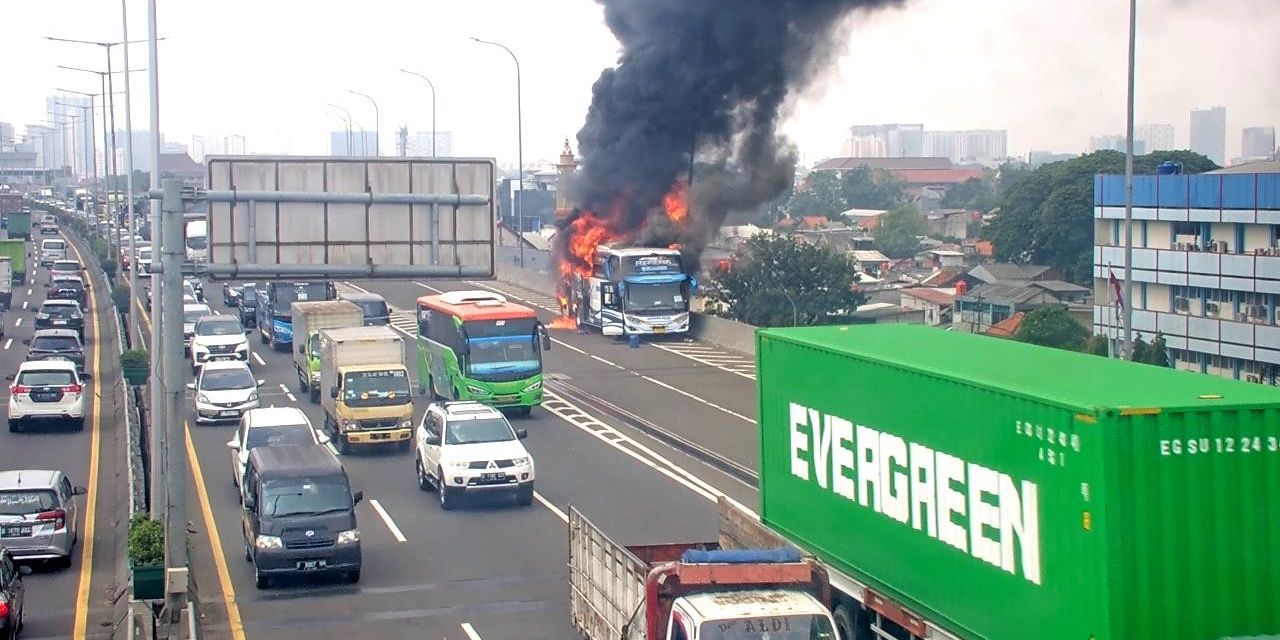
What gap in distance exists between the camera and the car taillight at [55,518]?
19781 mm

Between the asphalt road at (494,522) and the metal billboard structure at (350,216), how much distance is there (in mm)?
4178

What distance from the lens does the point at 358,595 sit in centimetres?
1919

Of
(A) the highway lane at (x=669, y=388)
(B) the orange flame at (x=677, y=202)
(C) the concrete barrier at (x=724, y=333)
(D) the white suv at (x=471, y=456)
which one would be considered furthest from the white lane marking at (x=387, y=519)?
(B) the orange flame at (x=677, y=202)

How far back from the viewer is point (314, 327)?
1453 inches

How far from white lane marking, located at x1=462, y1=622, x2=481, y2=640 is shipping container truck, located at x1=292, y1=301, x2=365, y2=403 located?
1938cm

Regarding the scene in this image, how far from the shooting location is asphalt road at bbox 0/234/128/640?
17984mm

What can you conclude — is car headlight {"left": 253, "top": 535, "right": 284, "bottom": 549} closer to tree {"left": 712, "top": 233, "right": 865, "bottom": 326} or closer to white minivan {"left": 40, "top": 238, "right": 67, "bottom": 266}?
tree {"left": 712, "top": 233, "right": 865, "bottom": 326}

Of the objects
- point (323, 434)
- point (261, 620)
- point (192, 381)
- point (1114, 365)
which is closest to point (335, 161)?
point (261, 620)

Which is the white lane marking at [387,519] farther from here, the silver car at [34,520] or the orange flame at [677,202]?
the orange flame at [677,202]

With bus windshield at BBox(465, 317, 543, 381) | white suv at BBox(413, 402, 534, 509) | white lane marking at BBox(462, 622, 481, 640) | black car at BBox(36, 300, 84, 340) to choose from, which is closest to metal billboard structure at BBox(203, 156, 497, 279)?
white lane marking at BBox(462, 622, 481, 640)

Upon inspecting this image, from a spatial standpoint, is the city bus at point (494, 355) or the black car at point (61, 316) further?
the black car at point (61, 316)

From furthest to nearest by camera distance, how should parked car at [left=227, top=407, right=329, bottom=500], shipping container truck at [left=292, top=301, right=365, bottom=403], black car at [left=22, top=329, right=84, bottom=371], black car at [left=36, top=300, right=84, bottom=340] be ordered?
black car at [left=36, top=300, right=84, bottom=340] → black car at [left=22, top=329, right=84, bottom=371] → shipping container truck at [left=292, top=301, right=365, bottom=403] → parked car at [left=227, top=407, right=329, bottom=500]

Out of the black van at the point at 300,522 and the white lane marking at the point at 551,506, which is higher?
the black van at the point at 300,522

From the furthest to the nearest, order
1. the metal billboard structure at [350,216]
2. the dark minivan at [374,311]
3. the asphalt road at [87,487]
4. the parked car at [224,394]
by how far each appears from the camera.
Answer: the dark minivan at [374,311] < the parked car at [224,394] < the asphalt road at [87,487] < the metal billboard structure at [350,216]
